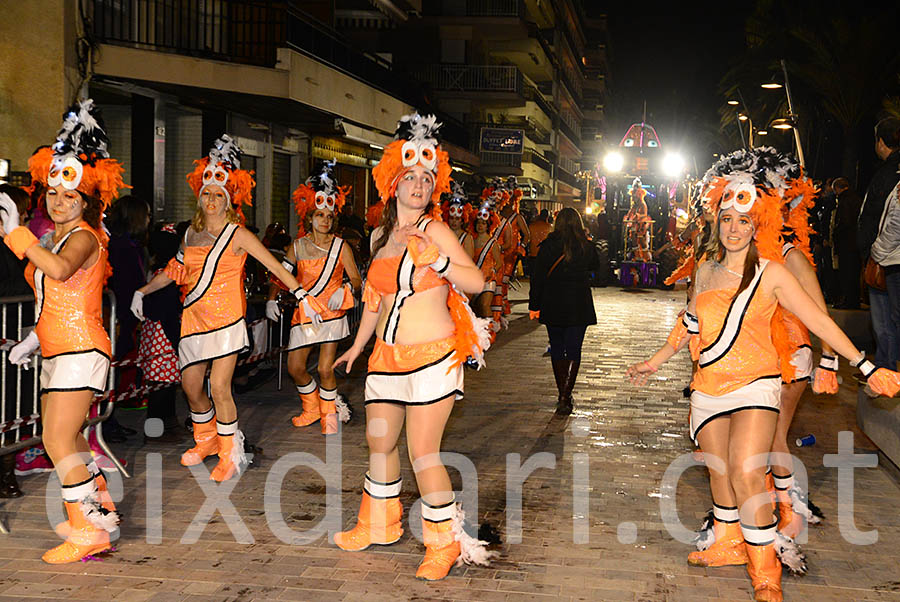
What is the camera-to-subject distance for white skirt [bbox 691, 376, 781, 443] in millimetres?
5070

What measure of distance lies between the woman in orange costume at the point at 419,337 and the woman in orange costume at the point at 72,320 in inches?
58.0

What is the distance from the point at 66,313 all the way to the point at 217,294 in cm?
177

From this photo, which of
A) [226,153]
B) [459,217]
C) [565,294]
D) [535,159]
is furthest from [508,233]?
[535,159]

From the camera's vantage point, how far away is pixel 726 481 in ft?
17.6

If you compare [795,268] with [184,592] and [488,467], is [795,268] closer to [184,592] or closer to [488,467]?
[488,467]

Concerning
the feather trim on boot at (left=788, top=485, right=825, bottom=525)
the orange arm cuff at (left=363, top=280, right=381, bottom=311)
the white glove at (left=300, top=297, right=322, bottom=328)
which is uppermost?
the orange arm cuff at (left=363, top=280, right=381, bottom=311)

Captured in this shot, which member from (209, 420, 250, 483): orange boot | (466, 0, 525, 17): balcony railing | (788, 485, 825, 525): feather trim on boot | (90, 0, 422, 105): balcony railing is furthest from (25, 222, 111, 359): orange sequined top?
(466, 0, 525, 17): balcony railing

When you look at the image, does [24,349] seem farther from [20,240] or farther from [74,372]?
[20,240]

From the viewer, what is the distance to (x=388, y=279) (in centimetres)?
539

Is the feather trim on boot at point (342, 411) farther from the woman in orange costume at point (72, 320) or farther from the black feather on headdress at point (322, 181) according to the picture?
the woman in orange costume at point (72, 320)

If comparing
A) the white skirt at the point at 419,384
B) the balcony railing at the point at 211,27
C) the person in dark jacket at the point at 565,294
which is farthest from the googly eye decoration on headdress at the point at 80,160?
the balcony railing at the point at 211,27

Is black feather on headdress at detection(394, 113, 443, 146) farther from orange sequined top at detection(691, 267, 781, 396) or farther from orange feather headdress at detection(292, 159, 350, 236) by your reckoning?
orange feather headdress at detection(292, 159, 350, 236)

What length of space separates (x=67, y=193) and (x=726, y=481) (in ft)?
12.7

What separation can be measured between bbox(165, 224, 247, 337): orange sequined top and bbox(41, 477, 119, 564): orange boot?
1889 millimetres
